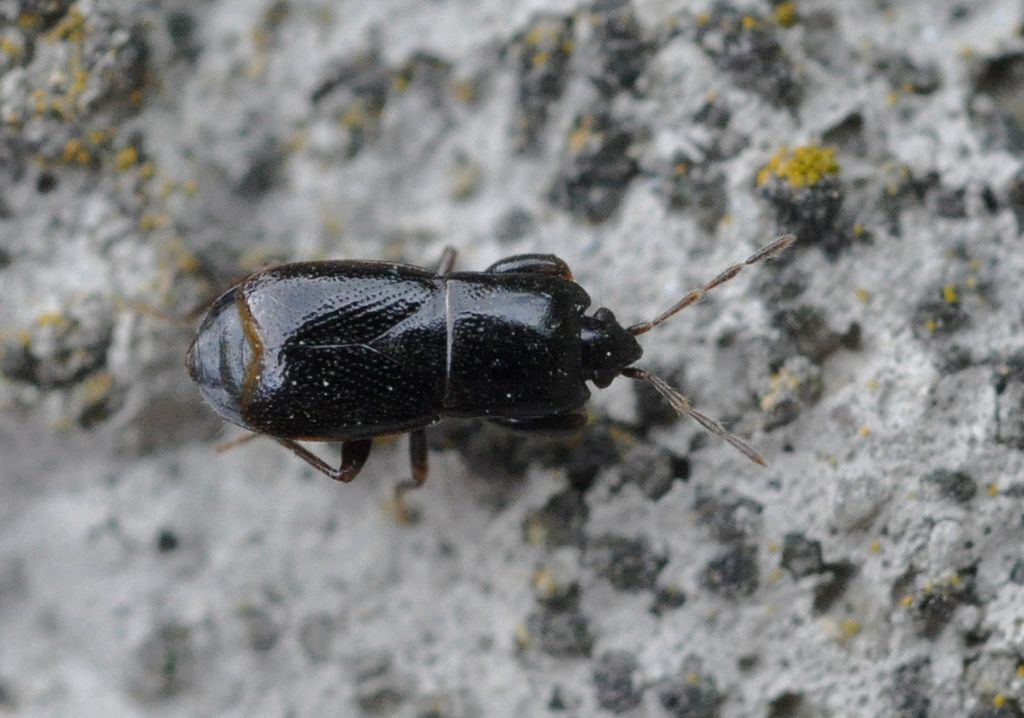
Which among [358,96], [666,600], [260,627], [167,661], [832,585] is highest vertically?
[358,96]

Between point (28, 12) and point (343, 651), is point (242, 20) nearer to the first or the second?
point (28, 12)

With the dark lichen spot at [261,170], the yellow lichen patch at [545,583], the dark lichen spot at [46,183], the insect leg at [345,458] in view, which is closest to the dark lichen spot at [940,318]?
the yellow lichen patch at [545,583]

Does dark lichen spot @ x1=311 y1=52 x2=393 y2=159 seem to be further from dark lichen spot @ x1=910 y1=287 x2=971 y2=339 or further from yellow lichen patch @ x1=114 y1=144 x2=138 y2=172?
dark lichen spot @ x1=910 y1=287 x2=971 y2=339

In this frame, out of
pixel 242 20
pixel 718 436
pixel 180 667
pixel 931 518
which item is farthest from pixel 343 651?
pixel 242 20

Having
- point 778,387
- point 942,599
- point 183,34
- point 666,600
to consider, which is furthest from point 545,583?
point 183,34

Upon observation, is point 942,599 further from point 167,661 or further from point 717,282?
point 167,661

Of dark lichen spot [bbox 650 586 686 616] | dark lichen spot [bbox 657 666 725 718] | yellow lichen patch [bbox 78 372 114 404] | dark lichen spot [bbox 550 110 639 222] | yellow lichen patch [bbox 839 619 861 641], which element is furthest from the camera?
yellow lichen patch [bbox 78 372 114 404]

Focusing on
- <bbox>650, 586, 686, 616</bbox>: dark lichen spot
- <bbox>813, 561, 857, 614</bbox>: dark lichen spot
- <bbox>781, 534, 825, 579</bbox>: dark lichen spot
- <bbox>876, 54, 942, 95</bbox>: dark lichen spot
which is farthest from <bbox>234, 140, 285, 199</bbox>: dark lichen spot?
<bbox>813, 561, 857, 614</bbox>: dark lichen spot
